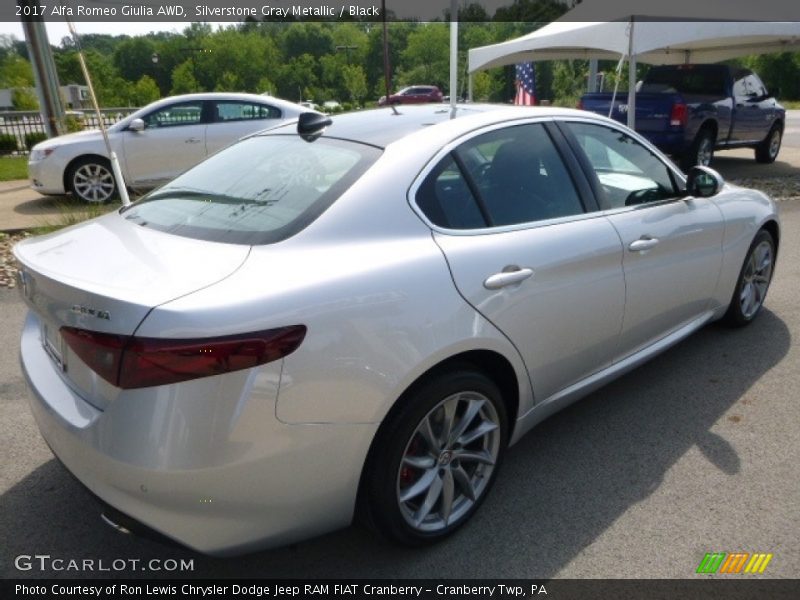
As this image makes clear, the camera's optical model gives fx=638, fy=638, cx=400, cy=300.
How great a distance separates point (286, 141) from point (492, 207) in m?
0.96

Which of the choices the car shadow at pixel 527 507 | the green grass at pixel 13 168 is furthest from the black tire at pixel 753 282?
the green grass at pixel 13 168

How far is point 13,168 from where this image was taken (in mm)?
13500

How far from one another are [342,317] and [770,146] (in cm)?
1459

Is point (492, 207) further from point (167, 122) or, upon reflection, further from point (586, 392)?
point (167, 122)

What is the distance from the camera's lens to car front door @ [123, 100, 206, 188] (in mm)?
8875

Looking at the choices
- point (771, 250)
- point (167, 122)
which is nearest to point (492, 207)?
point (771, 250)

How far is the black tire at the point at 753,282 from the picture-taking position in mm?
4164

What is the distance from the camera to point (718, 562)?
233 cm

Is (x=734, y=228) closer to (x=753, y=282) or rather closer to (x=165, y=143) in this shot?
(x=753, y=282)

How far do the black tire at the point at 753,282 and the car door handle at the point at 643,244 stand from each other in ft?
4.38

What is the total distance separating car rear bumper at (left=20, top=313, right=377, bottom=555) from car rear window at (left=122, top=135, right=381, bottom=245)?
0.60m

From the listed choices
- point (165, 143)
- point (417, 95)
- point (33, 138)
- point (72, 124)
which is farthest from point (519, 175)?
point (417, 95)

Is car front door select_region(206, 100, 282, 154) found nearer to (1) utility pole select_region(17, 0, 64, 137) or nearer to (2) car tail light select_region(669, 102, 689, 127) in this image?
(1) utility pole select_region(17, 0, 64, 137)

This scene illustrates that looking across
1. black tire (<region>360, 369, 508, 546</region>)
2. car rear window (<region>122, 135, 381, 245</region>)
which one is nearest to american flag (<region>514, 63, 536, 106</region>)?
car rear window (<region>122, 135, 381, 245</region>)
